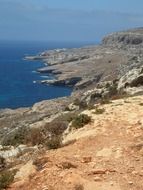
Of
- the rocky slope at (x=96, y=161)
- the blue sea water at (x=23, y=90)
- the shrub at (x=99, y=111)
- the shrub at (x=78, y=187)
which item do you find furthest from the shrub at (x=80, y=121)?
the blue sea water at (x=23, y=90)

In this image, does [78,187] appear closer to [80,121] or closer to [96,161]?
[96,161]

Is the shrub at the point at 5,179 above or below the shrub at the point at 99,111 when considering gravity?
below

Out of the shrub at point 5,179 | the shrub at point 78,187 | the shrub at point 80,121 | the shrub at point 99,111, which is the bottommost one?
the shrub at point 5,179

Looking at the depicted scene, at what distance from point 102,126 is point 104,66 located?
147 metres

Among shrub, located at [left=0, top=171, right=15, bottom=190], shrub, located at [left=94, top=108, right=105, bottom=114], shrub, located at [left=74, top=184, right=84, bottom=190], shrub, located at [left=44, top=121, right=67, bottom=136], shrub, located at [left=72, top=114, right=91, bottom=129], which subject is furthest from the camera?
shrub, located at [left=44, top=121, right=67, bottom=136]

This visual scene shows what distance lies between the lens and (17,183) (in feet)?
41.4

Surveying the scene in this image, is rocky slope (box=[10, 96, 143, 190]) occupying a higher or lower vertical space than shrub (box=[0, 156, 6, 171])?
higher

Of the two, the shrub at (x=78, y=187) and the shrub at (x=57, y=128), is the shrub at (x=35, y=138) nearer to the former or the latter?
the shrub at (x=57, y=128)

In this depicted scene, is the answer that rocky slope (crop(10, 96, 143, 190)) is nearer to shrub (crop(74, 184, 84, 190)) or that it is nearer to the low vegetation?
shrub (crop(74, 184, 84, 190))

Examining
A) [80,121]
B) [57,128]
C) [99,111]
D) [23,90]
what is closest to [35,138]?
[57,128]

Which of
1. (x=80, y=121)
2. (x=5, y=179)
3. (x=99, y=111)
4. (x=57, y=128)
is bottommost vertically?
(x=57, y=128)

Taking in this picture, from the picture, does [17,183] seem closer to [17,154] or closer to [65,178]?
[65,178]

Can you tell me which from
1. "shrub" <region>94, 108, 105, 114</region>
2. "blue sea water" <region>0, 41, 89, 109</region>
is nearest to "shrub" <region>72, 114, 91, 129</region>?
"shrub" <region>94, 108, 105, 114</region>

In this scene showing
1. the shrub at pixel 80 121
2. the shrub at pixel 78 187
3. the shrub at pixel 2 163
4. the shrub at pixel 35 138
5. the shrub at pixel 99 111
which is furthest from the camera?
the shrub at pixel 35 138
